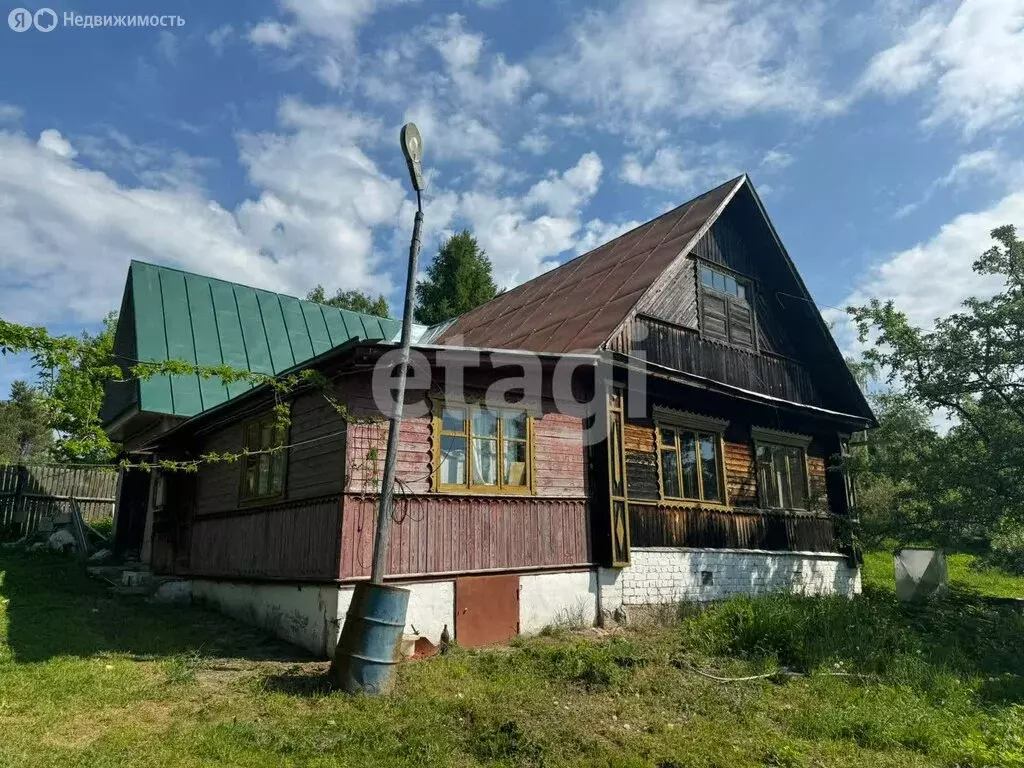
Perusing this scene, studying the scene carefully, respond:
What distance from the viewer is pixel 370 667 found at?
670 cm

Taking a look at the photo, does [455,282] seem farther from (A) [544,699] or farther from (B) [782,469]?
(A) [544,699]

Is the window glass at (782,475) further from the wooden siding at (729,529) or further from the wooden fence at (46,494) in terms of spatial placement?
the wooden fence at (46,494)

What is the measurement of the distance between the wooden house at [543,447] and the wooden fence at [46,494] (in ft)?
10.7

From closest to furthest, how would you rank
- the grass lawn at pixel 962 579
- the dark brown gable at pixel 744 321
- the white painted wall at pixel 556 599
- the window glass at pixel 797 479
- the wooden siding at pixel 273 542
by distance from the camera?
the wooden siding at pixel 273 542
the white painted wall at pixel 556 599
the dark brown gable at pixel 744 321
the window glass at pixel 797 479
the grass lawn at pixel 962 579

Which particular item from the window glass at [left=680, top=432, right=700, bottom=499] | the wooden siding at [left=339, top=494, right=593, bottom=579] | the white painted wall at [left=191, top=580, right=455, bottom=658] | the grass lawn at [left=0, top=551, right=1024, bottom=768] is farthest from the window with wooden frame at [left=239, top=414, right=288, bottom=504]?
the window glass at [left=680, top=432, right=700, bottom=499]

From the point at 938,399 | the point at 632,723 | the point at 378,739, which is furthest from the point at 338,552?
the point at 938,399

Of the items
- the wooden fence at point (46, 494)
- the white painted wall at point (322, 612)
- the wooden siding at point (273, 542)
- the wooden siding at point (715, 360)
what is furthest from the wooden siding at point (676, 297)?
the wooden fence at point (46, 494)

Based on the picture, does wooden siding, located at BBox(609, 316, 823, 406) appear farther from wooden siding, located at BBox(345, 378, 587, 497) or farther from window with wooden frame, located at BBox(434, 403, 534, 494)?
wooden siding, located at BBox(345, 378, 587, 497)

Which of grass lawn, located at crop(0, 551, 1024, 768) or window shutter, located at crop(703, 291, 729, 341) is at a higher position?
window shutter, located at crop(703, 291, 729, 341)

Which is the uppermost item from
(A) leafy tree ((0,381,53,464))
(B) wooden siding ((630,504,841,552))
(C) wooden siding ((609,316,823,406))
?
(A) leafy tree ((0,381,53,464))

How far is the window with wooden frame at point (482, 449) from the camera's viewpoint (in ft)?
30.6

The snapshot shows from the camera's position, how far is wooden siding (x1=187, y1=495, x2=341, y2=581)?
872 cm

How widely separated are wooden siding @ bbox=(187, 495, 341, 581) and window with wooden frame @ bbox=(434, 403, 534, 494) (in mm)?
1538

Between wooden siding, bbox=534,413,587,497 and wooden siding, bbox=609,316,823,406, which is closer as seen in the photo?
wooden siding, bbox=534,413,587,497
